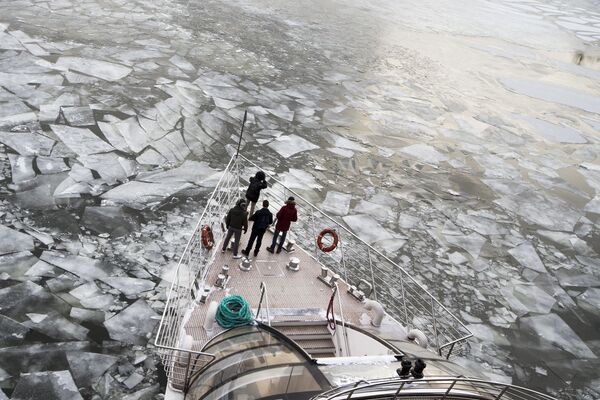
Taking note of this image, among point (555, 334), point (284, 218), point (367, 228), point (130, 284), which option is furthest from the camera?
point (367, 228)

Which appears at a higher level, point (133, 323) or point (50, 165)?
point (50, 165)

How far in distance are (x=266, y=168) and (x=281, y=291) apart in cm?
410

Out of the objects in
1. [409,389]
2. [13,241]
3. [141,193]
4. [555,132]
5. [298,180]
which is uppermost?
[409,389]

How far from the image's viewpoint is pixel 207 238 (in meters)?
Result: 5.32

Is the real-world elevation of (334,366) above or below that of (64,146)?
above

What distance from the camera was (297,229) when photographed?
7.38 meters

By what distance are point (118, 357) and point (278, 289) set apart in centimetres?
173

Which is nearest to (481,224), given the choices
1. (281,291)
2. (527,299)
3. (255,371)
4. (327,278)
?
(527,299)

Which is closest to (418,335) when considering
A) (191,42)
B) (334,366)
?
(334,366)

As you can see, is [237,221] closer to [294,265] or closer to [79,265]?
[294,265]

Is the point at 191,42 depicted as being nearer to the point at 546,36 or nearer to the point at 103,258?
the point at 103,258

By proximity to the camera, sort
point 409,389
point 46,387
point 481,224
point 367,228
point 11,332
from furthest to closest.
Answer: point 481,224 < point 367,228 < point 11,332 < point 46,387 < point 409,389

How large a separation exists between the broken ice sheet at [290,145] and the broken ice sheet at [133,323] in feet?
15.1

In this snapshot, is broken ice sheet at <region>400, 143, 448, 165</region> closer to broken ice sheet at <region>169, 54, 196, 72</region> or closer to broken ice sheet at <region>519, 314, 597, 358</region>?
broken ice sheet at <region>519, 314, 597, 358</region>
